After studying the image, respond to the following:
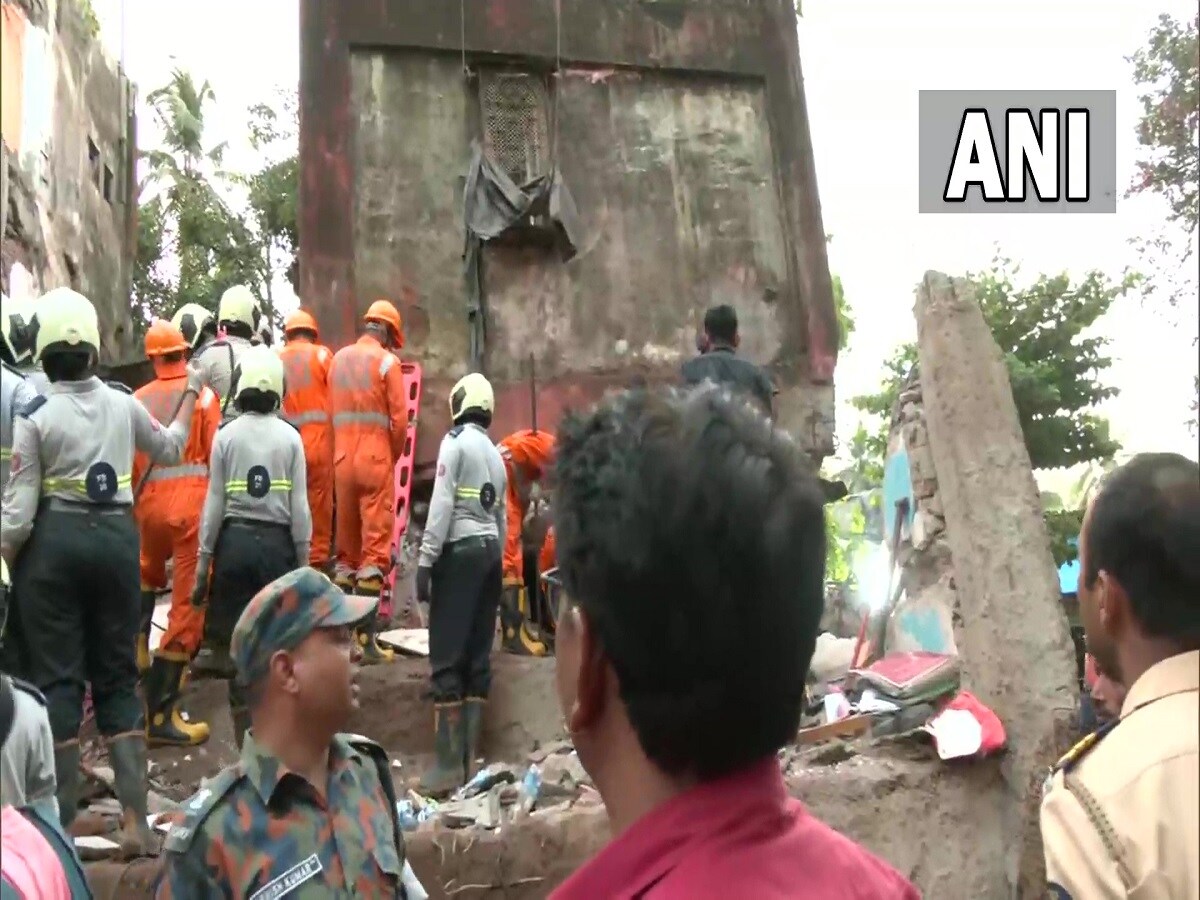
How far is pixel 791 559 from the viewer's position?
1.25 metres

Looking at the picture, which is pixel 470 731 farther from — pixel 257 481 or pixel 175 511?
pixel 175 511

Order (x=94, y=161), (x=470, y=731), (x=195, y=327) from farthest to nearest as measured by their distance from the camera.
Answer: (x=94, y=161) < (x=195, y=327) < (x=470, y=731)

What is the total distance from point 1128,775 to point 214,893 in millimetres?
1622

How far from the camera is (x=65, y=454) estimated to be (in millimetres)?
4730

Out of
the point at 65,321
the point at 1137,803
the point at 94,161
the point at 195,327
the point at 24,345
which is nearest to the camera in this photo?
the point at 1137,803

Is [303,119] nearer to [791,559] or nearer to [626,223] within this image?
[626,223]

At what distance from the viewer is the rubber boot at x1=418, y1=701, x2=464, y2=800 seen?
619 cm

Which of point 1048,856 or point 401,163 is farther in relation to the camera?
point 401,163

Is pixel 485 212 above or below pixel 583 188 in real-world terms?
below

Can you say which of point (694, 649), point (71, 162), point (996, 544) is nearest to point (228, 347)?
point (996, 544)

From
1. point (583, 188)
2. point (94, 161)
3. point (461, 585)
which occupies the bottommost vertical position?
point (461, 585)

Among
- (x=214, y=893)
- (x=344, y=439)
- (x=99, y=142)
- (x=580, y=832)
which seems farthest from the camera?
(x=99, y=142)

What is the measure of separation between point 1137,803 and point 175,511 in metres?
5.49

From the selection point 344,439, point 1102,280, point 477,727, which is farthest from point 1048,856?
point 1102,280
